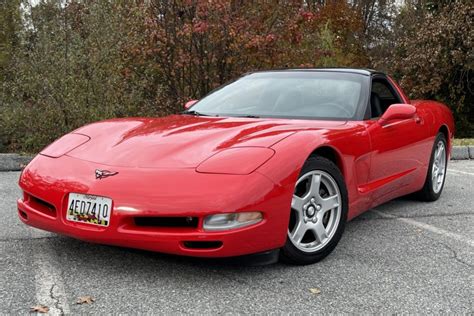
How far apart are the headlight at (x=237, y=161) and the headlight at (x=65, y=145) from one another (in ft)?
3.10

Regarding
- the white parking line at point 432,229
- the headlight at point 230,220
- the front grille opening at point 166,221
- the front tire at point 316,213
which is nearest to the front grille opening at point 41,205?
the front grille opening at point 166,221

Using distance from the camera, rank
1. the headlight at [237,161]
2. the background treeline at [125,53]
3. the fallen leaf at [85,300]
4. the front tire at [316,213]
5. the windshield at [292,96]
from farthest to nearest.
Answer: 1. the background treeline at [125,53]
2. the windshield at [292,96]
3. the front tire at [316,213]
4. the headlight at [237,161]
5. the fallen leaf at [85,300]

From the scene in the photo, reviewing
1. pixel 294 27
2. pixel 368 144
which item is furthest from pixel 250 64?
pixel 368 144

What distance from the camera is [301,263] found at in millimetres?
3123

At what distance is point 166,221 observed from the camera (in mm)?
2783

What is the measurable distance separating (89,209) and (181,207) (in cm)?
50

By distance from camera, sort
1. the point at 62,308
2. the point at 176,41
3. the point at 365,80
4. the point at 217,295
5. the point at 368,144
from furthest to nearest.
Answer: the point at 176,41 → the point at 365,80 → the point at 368,144 → the point at 217,295 → the point at 62,308

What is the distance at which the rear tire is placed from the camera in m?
4.95

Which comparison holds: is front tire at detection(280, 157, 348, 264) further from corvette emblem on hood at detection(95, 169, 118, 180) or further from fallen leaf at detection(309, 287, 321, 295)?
corvette emblem on hood at detection(95, 169, 118, 180)

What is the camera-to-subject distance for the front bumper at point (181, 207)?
8.84ft

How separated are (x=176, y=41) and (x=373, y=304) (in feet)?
21.0

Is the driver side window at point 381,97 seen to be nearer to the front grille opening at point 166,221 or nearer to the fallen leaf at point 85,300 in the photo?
the front grille opening at point 166,221

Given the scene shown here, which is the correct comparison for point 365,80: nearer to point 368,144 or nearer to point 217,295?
point 368,144

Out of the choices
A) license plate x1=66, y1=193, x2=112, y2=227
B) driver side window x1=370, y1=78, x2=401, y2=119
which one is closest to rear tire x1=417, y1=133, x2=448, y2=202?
driver side window x1=370, y1=78, x2=401, y2=119
